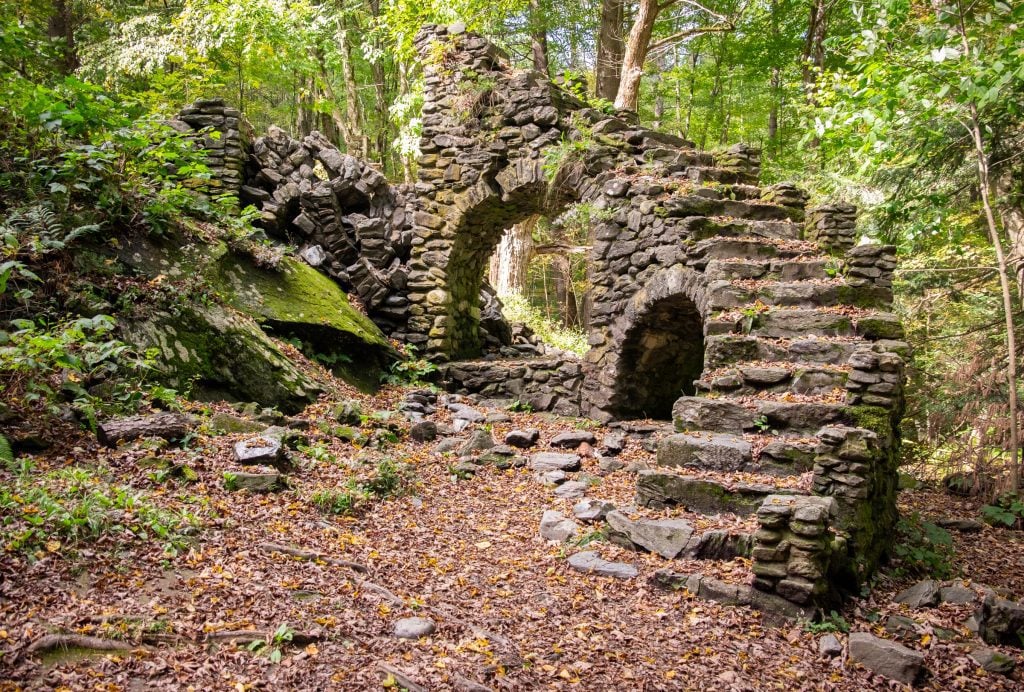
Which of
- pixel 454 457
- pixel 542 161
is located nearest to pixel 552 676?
pixel 454 457

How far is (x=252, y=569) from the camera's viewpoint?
11.7 ft

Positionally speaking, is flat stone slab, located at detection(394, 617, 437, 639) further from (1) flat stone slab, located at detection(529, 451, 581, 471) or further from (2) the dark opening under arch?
(2) the dark opening under arch

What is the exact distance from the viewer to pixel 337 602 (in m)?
3.46

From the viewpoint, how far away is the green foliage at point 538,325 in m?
14.7

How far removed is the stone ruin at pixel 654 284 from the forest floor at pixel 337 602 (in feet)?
2.20

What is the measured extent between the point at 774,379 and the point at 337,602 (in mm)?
4250

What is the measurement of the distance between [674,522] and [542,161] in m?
6.53

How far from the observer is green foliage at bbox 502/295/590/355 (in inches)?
580

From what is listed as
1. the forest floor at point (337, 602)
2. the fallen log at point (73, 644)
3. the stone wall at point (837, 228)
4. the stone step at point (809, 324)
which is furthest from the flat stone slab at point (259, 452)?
the stone wall at point (837, 228)

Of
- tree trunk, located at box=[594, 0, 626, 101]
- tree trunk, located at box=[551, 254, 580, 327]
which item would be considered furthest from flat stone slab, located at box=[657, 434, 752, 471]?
tree trunk, located at box=[551, 254, 580, 327]

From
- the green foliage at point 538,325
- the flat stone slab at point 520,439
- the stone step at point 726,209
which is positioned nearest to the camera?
the flat stone slab at point 520,439

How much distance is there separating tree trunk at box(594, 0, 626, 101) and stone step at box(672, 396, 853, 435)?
9406 millimetres

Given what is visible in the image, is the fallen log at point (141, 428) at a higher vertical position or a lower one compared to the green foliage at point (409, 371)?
higher

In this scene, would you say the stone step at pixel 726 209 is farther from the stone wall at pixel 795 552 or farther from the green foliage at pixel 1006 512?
the stone wall at pixel 795 552
